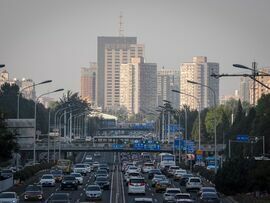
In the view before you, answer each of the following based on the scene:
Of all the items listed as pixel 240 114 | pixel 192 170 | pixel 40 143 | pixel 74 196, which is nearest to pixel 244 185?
pixel 74 196

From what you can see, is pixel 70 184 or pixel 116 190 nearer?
pixel 70 184

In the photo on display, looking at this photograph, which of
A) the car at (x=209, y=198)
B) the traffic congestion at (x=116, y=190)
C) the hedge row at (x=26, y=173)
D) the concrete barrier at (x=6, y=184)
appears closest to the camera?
the traffic congestion at (x=116, y=190)

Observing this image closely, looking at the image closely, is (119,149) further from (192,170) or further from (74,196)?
(74,196)

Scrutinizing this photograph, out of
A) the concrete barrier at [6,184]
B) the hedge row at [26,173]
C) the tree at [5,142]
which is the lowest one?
the concrete barrier at [6,184]

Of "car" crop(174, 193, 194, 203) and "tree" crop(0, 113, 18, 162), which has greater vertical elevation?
"tree" crop(0, 113, 18, 162)

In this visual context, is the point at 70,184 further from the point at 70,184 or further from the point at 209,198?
the point at 209,198

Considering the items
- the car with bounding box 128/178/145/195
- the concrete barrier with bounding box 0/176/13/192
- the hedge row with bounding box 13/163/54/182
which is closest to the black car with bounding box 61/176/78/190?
the concrete barrier with bounding box 0/176/13/192

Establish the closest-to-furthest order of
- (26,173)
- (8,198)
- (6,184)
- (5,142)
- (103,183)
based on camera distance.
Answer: (8,198), (103,183), (6,184), (5,142), (26,173)

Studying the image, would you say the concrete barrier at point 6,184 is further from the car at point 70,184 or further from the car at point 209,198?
the car at point 209,198

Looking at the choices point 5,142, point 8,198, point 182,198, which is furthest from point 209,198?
point 5,142

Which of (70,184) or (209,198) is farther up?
(70,184)

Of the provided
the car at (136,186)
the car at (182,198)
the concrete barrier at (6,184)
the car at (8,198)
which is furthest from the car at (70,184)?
the car at (182,198)

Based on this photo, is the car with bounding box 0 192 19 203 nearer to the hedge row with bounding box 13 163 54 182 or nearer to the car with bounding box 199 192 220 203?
the car with bounding box 199 192 220 203

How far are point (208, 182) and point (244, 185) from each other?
24518 millimetres
